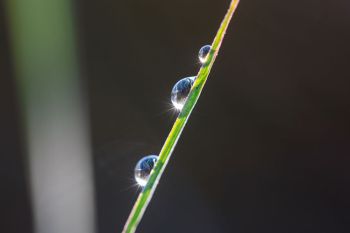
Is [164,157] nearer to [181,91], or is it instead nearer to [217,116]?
[181,91]

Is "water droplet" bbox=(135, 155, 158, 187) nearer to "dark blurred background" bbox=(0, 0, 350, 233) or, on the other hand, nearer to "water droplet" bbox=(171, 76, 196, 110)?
"water droplet" bbox=(171, 76, 196, 110)

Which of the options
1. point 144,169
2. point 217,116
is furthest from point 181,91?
point 217,116

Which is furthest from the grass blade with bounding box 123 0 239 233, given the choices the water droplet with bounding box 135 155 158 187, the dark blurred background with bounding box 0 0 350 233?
the dark blurred background with bounding box 0 0 350 233

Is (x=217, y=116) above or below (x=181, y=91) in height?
below

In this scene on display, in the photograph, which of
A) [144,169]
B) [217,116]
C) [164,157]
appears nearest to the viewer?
[164,157]

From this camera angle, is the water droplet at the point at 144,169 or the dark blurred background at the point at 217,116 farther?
the dark blurred background at the point at 217,116

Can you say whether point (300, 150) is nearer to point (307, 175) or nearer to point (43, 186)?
point (307, 175)

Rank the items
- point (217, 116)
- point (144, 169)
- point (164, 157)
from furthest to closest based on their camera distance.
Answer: point (217, 116) → point (144, 169) → point (164, 157)

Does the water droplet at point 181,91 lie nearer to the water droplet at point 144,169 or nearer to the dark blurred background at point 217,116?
the water droplet at point 144,169

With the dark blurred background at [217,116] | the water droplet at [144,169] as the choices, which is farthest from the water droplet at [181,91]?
the dark blurred background at [217,116]

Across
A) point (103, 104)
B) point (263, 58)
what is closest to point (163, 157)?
point (103, 104)
